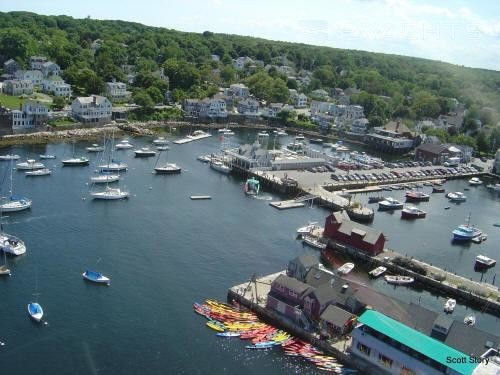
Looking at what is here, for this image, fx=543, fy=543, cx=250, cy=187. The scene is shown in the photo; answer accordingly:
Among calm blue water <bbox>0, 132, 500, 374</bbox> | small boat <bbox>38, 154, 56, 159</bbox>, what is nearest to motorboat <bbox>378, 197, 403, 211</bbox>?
calm blue water <bbox>0, 132, 500, 374</bbox>

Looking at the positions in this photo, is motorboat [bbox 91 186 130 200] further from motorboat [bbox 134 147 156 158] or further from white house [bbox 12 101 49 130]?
white house [bbox 12 101 49 130]

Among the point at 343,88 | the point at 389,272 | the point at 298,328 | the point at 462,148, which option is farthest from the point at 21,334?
the point at 343,88

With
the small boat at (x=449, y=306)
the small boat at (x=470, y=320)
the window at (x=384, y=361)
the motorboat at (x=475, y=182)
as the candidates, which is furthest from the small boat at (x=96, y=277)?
the motorboat at (x=475, y=182)

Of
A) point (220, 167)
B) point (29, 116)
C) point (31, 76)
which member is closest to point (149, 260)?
point (220, 167)

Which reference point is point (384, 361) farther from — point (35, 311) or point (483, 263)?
point (483, 263)

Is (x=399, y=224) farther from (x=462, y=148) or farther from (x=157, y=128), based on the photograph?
(x=157, y=128)

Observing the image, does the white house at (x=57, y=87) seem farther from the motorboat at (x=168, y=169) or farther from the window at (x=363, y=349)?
the window at (x=363, y=349)
